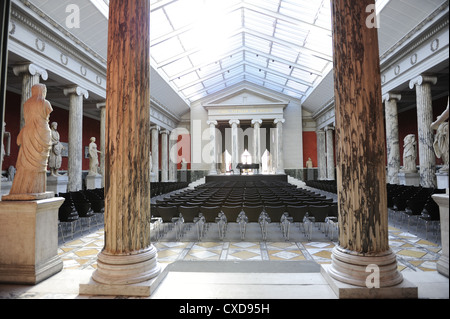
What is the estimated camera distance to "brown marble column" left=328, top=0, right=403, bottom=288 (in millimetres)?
2699

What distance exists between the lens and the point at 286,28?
16250mm

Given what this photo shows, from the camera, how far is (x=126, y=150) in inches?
116

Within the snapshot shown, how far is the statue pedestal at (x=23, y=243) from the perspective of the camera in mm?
3006

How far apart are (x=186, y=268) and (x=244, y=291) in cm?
137

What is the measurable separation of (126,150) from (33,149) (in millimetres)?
1229

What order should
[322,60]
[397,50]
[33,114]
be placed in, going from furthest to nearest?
[322,60]
[397,50]
[33,114]

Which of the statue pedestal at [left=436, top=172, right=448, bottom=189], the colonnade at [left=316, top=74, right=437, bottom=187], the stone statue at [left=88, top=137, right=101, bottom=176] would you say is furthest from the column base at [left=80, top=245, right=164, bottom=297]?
the stone statue at [left=88, top=137, right=101, bottom=176]

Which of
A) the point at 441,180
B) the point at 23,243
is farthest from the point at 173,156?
the point at 23,243

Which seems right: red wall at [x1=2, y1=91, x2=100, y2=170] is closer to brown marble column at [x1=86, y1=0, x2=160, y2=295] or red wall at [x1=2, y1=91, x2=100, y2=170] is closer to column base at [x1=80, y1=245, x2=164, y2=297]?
brown marble column at [x1=86, y1=0, x2=160, y2=295]

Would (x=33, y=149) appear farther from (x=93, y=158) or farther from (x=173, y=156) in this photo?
(x=173, y=156)

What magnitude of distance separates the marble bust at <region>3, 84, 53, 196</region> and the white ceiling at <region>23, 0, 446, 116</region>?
24.9ft

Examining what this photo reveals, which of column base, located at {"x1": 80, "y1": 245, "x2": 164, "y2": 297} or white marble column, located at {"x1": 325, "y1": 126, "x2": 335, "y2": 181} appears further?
white marble column, located at {"x1": 325, "y1": 126, "x2": 335, "y2": 181}
